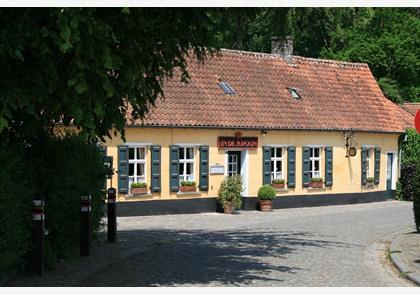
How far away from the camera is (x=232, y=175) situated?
2580 centimetres

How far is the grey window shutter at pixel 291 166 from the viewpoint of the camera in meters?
27.4

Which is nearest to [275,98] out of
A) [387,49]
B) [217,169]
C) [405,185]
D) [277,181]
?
[277,181]

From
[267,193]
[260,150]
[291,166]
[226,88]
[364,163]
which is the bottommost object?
[267,193]

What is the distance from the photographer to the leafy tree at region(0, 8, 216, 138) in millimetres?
8031

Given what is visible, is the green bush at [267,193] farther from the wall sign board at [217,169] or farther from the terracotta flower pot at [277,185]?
the wall sign board at [217,169]

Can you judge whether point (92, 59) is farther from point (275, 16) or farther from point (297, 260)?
point (297, 260)

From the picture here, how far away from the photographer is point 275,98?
2845 centimetres

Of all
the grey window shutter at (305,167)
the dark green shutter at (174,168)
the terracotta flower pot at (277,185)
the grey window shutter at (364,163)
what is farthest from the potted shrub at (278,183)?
the grey window shutter at (364,163)

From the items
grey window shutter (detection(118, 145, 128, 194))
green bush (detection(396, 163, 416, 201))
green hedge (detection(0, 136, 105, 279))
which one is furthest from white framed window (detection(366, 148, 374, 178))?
green hedge (detection(0, 136, 105, 279))

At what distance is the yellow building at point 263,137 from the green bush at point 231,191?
1.23 feet

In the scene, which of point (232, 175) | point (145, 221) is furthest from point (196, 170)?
point (145, 221)

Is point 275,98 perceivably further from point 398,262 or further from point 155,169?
point 398,262

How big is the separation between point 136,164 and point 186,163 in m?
1.89
